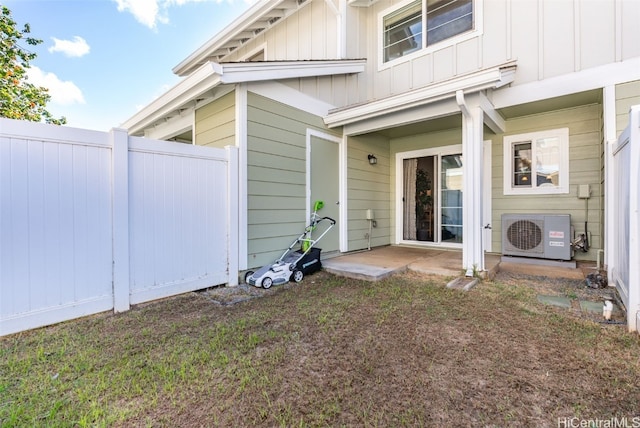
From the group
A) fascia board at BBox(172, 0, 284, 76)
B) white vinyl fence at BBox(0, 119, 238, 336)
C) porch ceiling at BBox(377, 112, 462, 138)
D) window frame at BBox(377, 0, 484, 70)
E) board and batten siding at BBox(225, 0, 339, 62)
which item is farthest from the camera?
fascia board at BBox(172, 0, 284, 76)

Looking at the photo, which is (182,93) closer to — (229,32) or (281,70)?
(281,70)

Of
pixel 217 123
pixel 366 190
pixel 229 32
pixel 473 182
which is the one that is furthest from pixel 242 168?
pixel 229 32

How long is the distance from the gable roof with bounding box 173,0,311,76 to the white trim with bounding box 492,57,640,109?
4.33 meters

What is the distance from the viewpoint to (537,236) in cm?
480

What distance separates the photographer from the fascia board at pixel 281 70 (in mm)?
3619

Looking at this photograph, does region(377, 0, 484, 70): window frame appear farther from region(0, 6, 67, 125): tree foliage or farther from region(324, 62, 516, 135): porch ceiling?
region(0, 6, 67, 125): tree foliage

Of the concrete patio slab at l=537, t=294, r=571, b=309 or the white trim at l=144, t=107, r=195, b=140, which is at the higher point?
the white trim at l=144, t=107, r=195, b=140

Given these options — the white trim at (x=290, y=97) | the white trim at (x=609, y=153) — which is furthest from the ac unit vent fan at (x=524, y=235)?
the white trim at (x=290, y=97)

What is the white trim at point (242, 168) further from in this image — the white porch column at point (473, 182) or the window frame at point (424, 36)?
the window frame at point (424, 36)

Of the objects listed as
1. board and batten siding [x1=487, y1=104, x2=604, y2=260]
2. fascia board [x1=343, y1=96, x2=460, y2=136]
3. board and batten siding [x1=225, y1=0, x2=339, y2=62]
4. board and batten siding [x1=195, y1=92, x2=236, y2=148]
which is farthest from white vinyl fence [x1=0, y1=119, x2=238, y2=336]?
board and batten siding [x1=487, y1=104, x2=604, y2=260]

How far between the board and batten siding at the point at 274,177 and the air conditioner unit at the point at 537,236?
140 inches

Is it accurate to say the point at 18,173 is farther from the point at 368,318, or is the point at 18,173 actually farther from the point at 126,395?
the point at 368,318

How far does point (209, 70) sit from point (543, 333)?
437cm

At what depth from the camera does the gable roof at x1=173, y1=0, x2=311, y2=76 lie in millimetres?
5986
